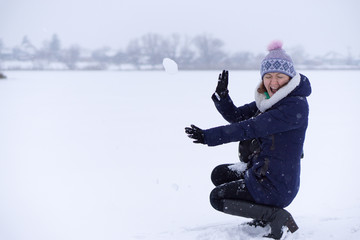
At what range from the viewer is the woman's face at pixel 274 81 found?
209cm

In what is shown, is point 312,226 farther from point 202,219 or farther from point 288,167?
point 202,219

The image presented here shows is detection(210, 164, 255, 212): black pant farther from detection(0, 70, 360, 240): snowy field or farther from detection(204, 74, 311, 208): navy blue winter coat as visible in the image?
detection(0, 70, 360, 240): snowy field

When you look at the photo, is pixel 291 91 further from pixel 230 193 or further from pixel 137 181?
pixel 137 181

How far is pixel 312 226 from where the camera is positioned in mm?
2383

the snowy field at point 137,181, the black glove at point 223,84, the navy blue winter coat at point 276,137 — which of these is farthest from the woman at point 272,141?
the black glove at point 223,84

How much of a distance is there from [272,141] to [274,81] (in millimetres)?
382

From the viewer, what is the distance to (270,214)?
2.10m

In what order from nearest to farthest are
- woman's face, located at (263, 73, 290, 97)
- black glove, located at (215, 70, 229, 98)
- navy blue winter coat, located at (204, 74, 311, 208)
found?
1. navy blue winter coat, located at (204, 74, 311, 208)
2. woman's face, located at (263, 73, 290, 97)
3. black glove, located at (215, 70, 229, 98)

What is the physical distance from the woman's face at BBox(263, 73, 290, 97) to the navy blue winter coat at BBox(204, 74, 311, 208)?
8 centimetres

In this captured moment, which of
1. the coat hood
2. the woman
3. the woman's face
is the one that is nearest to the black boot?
the woman

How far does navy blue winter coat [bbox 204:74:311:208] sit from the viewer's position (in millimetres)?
1976

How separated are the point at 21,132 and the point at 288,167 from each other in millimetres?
5705

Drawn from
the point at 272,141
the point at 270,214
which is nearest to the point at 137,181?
the point at 270,214

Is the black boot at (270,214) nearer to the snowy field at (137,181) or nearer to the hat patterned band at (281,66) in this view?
the snowy field at (137,181)
